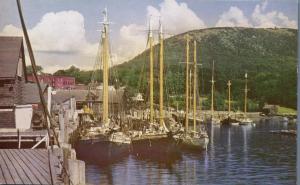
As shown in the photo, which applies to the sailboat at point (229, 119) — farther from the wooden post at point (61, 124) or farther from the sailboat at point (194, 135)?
the wooden post at point (61, 124)

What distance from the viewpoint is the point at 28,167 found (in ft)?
12.6

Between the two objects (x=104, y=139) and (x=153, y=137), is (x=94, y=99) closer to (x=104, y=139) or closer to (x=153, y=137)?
(x=104, y=139)

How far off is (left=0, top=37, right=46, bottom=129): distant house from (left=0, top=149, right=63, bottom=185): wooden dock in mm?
231

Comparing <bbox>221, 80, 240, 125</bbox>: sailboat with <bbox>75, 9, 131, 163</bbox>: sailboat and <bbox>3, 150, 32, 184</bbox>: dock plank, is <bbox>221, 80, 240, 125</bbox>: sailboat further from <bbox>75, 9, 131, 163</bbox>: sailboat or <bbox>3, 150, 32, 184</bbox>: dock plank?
<bbox>3, 150, 32, 184</bbox>: dock plank

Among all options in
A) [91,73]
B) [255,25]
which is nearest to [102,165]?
[91,73]

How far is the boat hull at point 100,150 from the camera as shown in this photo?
394cm

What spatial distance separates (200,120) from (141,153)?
1.82 ft

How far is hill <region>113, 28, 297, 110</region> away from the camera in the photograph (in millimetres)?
3939

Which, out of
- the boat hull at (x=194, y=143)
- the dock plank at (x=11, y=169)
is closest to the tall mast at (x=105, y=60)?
the boat hull at (x=194, y=143)

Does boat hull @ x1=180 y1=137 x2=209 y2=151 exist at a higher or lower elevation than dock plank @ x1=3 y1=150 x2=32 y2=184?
higher

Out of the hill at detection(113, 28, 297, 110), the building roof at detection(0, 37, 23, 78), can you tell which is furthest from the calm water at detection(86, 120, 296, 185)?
the building roof at detection(0, 37, 23, 78)

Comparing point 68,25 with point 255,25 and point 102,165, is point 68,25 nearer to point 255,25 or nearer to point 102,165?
point 102,165

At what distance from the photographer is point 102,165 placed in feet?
13.0

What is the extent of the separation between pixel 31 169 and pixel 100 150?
0.56 metres
